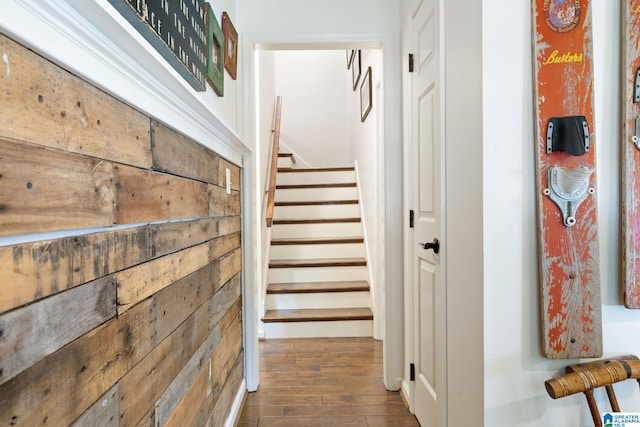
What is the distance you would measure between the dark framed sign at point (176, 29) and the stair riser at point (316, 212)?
8.91ft

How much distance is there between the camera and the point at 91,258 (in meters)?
0.62

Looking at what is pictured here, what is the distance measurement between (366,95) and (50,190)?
3322mm

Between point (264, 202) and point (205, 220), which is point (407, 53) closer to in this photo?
point (205, 220)

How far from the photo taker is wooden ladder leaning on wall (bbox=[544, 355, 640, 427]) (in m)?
0.98

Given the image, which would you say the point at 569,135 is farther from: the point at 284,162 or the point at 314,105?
the point at 314,105

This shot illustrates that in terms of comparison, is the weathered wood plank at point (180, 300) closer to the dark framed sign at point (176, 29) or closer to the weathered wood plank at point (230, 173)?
the weathered wood plank at point (230, 173)

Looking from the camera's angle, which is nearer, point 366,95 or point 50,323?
point 50,323

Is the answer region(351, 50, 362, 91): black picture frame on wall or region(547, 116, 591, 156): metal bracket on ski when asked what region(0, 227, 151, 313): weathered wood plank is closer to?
region(547, 116, 591, 156): metal bracket on ski

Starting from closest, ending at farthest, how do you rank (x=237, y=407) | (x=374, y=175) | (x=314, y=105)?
(x=237, y=407), (x=374, y=175), (x=314, y=105)

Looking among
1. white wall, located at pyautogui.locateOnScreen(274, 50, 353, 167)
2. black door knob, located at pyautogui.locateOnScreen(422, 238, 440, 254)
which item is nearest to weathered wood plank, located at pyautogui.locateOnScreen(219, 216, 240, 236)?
black door knob, located at pyautogui.locateOnScreen(422, 238, 440, 254)

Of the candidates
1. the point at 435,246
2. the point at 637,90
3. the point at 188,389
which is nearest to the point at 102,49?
the point at 188,389

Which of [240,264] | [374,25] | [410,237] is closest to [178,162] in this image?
[240,264]

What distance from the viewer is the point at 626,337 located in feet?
3.64

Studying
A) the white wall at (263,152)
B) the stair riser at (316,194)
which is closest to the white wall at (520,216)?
the white wall at (263,152)
